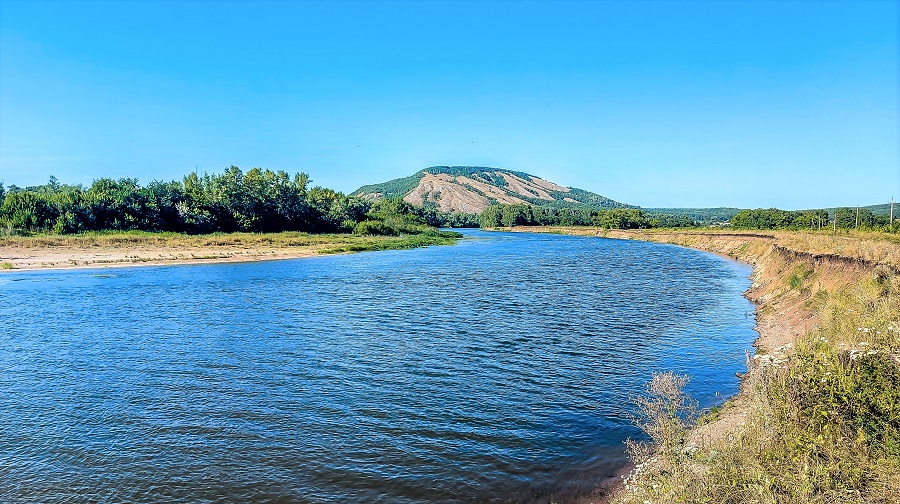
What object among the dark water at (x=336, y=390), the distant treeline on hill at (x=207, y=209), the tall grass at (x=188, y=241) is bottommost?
the dark water at (x=336, y=390)

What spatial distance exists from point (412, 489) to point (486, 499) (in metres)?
1.54

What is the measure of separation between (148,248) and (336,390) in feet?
237

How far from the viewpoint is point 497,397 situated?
1591 cm

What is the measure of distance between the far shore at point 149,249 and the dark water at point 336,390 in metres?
28.2

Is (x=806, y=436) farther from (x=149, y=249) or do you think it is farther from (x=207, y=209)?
(x=207, y=209)

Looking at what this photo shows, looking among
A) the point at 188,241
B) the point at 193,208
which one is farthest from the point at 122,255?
the point at 193,208

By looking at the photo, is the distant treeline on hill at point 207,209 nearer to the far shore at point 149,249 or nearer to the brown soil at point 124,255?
the far shore at point 149,249

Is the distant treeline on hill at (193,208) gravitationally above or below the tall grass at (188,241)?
above

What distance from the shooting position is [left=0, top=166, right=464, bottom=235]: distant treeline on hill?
84.2m

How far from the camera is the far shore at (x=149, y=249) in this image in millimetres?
60859

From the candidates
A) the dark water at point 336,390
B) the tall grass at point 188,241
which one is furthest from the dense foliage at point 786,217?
the dark water at point 336,390

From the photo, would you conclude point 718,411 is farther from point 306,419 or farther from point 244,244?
point 244,244

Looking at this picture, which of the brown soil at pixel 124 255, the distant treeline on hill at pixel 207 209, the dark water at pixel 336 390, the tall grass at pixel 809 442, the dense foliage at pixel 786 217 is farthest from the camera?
the dense foliage at pixel 786 217

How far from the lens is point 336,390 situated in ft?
54.9
